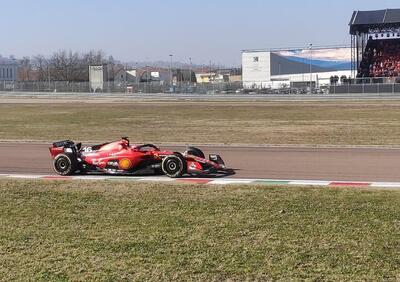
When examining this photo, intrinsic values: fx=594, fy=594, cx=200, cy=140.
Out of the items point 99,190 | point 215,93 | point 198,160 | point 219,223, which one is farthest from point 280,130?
A: point 215,93

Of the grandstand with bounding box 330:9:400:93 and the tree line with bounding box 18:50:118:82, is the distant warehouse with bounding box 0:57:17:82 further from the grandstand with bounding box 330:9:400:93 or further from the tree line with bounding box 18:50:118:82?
the grandstand with bounding box 330:9:400:93

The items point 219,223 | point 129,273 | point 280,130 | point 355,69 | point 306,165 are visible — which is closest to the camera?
point 129,273

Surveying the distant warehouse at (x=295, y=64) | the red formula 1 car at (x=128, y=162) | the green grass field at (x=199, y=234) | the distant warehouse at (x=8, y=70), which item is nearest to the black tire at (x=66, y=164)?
the red formula 1 car at (x=128, y=162)

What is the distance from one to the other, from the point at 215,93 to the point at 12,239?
261 ft

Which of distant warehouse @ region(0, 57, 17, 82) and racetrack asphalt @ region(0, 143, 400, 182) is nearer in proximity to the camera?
racetrack asphalt @ region(0, 143, 400, 182)

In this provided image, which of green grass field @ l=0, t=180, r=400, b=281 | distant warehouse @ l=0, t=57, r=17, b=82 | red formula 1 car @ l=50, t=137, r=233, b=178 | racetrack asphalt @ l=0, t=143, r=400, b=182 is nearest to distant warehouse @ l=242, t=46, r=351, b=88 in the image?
distant warehouse @ l=0, t=57, r=17, b=82

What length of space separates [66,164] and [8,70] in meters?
177

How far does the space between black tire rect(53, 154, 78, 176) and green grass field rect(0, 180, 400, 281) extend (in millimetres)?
1994

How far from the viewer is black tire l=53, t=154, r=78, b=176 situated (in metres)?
11.8

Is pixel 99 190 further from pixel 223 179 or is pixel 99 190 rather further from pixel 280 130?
pixel 280 130

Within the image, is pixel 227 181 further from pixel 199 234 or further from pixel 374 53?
pixel 374 53

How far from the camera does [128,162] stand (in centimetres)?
1164

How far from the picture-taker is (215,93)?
85.8 meters

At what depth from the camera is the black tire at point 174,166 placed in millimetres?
11273
